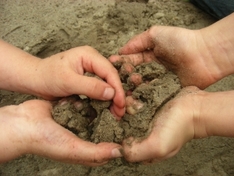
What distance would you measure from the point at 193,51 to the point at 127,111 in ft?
1.63

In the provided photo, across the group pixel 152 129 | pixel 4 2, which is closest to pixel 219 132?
pixel 152 129

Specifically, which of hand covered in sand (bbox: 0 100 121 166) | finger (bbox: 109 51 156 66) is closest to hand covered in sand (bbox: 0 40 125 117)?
hand covered in sand (bbox: 0 100 121 166)

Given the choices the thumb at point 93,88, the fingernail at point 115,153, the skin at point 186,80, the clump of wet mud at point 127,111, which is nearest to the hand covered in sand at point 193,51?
the skin at point 186,80

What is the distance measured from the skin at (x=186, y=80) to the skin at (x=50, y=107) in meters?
0.15

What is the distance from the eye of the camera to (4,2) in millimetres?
2189

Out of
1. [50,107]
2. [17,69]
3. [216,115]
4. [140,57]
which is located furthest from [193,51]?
[17,69]

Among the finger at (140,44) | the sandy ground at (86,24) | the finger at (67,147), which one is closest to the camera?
the finger at (67,147)

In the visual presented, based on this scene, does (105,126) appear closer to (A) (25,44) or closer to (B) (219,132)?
(B) (219,132)

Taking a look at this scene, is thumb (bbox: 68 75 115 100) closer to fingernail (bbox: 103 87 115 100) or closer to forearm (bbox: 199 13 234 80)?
fingernail (bbox: 103 87 115 100)

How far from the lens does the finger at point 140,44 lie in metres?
1.59

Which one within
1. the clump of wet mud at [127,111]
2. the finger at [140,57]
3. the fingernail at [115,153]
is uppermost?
the finger at [140,57]

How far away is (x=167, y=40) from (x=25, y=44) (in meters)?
1.01

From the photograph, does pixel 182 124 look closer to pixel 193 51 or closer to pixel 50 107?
pixel 193 51

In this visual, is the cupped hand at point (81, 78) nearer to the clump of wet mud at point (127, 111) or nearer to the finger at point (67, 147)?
the clump of wet mud at point (127, 111)
